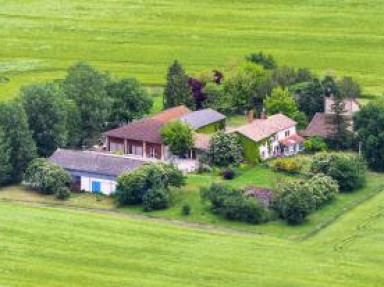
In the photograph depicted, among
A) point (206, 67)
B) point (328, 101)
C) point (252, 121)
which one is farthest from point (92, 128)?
point (206, 67)

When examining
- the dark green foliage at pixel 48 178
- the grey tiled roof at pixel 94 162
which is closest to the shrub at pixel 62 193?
the dark green foliage at pixel 48 178

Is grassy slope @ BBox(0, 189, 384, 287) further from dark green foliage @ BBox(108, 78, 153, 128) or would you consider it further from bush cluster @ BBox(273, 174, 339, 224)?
dark green foliage @ BBox(108, 78, 153, 128)

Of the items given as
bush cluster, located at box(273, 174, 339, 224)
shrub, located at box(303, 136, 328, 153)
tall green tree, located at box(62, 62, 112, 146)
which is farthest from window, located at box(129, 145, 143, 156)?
bush cluster, located at box(273, 174, 339, 224)

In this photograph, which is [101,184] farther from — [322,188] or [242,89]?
[242,89]

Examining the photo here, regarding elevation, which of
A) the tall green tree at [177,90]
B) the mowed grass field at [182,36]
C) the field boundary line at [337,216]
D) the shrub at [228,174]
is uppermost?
the mowed grass field at [182,36]

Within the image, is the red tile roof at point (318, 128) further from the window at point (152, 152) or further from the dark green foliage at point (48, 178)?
the dark green foliage at point (48, 178)

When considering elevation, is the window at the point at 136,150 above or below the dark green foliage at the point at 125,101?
below
